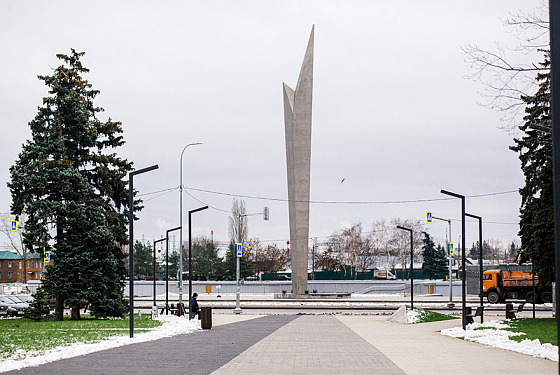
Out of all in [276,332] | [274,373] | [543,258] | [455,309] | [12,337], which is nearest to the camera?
[274,373]

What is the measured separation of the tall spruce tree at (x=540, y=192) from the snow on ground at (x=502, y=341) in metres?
3.60

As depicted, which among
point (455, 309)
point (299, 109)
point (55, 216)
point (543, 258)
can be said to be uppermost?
point (299, 109)

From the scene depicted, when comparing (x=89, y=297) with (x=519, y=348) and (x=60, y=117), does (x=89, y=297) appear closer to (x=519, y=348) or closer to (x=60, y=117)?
(x=60, y=117)

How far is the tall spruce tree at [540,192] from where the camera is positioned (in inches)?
877

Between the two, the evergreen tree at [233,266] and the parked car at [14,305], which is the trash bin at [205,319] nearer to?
the parked car at [14,305]

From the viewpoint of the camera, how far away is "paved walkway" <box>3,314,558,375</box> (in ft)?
34.9

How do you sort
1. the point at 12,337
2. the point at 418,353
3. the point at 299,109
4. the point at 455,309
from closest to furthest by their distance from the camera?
the point at 418,353 → the point at 12,337 → the point at 455,309 → the point at 299,109

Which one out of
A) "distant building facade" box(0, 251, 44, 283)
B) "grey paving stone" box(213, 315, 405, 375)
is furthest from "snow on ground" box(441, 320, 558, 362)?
"distant building facade" box(0, 251, 44, 283)

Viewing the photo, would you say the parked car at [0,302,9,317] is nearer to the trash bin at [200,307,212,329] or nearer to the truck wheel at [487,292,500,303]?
the trash bin at [200,307,212,329]

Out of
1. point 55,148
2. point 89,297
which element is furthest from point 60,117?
point 89,297

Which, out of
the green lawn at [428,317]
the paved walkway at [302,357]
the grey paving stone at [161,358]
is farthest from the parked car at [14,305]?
the green lawn at [428,317]

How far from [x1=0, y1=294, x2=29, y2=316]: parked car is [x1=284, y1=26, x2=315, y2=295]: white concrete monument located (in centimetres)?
2182

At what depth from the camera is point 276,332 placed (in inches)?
814

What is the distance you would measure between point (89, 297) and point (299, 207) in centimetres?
2399
